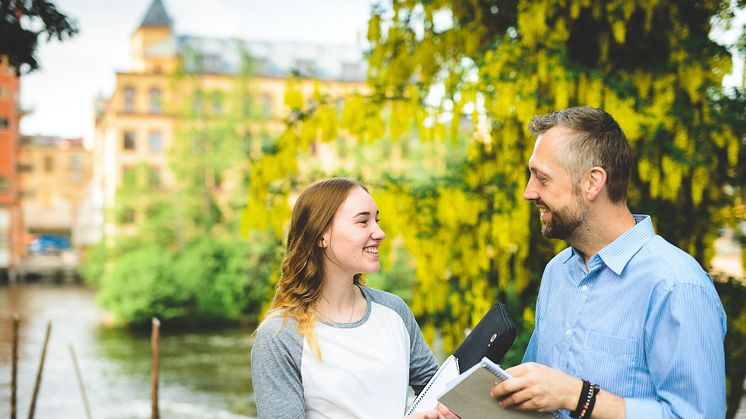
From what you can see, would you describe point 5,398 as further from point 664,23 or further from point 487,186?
point 664,23

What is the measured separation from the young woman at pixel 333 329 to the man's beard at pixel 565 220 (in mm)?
427

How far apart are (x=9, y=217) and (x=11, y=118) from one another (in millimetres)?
5514

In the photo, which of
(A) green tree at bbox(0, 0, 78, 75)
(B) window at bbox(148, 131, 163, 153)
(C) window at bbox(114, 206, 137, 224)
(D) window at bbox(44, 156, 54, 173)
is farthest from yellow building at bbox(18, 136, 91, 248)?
(A) green tree at bbox(0, 0, 78, 75)

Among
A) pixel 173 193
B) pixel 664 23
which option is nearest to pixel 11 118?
pixel 173 193

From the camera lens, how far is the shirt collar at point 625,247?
1346 mm

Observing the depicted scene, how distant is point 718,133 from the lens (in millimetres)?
3707

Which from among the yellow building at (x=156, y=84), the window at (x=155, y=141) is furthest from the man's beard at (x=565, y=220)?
the window at (x=155, y=141)

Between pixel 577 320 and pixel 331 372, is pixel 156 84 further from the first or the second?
pixel 577 320

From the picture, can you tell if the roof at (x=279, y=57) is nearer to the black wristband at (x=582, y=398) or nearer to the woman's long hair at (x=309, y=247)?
the woman's long hair at (x=309, y=247)

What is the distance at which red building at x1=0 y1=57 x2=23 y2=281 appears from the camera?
3303cm

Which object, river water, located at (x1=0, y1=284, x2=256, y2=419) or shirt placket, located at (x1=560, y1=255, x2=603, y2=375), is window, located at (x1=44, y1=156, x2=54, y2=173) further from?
shirt placket, located at (x1=560, y1=255, x2=603, y2=375)

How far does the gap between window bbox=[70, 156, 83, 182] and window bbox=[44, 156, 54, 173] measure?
4.11 feet

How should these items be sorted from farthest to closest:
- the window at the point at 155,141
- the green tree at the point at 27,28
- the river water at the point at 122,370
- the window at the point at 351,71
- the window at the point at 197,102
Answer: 1. the window at the point at 351,71
2. the window at the point at 155,141
3. the window at the point at 197,102
4. the river water at the point at 122,370
5. the green tree at the point at 27,28

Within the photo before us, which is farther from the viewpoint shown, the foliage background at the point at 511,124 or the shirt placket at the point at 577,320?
the foliage background at the point at 511,124
